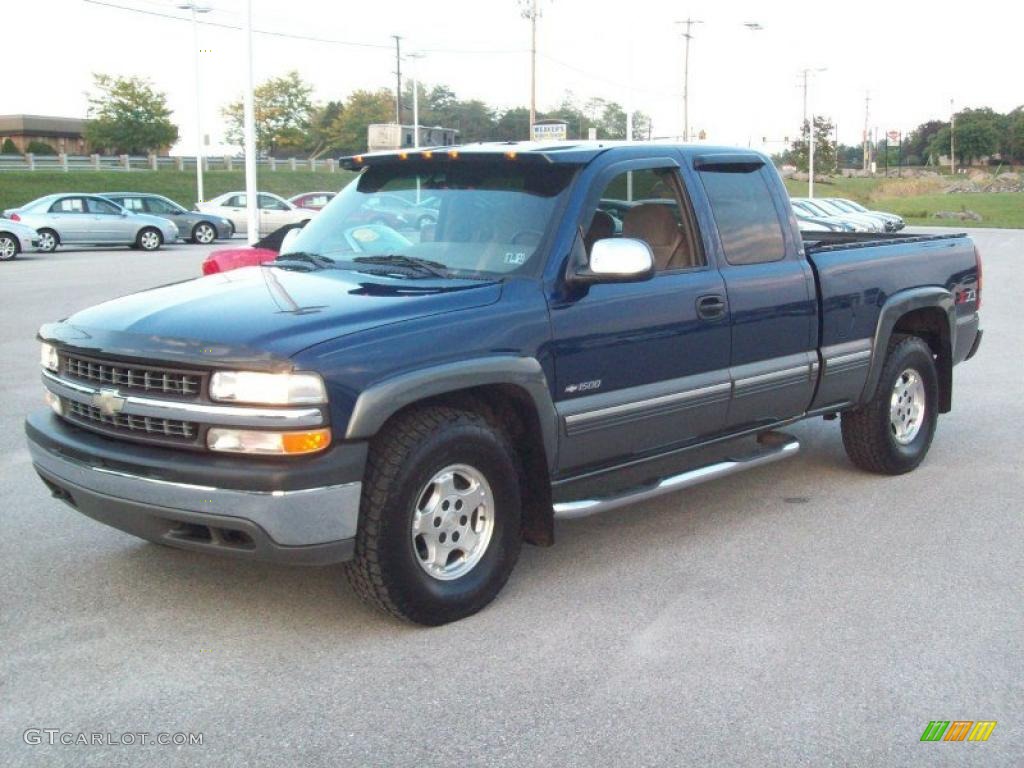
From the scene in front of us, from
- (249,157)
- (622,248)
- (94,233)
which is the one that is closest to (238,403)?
(622,248)

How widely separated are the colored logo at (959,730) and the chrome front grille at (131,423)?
2722mm

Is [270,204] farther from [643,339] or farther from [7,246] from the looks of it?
[643,339]

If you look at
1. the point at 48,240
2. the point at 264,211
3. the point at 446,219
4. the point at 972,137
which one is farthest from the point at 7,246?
the point at 972,137

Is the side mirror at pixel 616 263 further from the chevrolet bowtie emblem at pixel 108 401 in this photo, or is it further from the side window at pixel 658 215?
the chevrolet bowtie emblem at pixel 108 401

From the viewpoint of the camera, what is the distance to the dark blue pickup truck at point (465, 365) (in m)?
4.25

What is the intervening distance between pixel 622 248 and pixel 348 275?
4.00 ft

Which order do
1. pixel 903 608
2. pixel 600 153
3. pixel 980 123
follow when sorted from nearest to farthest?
pixel 903 608 → pixel 600 153 → pixel 980 123

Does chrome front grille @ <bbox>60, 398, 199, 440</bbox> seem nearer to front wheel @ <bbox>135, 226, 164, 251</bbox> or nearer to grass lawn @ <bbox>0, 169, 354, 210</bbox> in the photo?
front wheel @ <bbox>135, 226, 164, 251</bbox>

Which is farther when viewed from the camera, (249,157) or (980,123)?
(980,123)

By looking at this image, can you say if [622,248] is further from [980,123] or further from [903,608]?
[980,123]

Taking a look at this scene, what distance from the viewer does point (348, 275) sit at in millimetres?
5258

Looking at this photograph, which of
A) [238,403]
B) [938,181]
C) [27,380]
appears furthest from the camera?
[938,181]

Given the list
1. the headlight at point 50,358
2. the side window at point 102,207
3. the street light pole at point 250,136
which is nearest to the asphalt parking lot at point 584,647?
the headlight at point 50,358

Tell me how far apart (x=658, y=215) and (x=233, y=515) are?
2795 millimetres
